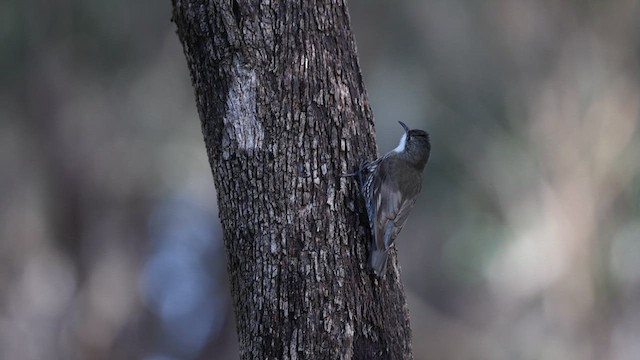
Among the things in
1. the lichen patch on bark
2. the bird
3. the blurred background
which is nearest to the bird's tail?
the bird

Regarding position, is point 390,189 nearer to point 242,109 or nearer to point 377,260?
point 377,260

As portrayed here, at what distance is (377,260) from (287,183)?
0.33 m

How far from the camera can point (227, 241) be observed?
9.39ft

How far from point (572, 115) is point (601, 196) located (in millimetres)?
938

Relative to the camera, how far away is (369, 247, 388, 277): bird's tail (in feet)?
9.17

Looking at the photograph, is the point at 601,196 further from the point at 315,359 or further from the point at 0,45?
the point at 315,359

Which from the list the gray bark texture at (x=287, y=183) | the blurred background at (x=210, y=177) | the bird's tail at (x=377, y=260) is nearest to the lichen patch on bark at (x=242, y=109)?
the gray bark texture at (x=287, y=183)

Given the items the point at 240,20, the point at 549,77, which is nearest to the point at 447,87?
the point at 549,77

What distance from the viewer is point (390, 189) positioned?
10.9 ft

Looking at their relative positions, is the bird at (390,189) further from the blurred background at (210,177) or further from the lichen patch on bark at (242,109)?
the blurred background at (210,177)

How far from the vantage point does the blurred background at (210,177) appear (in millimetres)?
10750

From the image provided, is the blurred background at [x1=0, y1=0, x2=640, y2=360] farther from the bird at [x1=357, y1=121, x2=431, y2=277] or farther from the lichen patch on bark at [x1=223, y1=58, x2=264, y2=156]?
the lichen patch on bark at [x1=223, y1=58, x2=264, y2=156]

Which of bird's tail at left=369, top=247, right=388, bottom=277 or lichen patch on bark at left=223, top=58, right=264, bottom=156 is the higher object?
lichen patch on bark at left=223, top=58, right=264, bottom=156

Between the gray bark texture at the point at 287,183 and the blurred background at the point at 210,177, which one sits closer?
the gray bark texture at the point at 287,183
